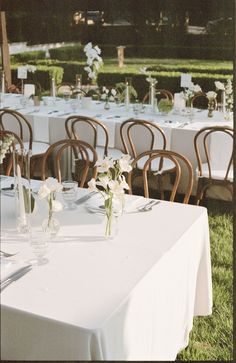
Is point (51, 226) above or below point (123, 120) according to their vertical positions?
below

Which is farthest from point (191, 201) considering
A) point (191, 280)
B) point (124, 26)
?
point (124, 26)

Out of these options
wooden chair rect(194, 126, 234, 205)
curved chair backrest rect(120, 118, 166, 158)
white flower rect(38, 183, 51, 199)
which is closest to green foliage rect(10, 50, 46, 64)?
curved chair backrest rect(120, 118, 166, 158)

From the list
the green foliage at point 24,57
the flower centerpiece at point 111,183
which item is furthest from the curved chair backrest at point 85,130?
the green foliage at point 24,57

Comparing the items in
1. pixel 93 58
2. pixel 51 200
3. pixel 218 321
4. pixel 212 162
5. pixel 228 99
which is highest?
pixel 93 58

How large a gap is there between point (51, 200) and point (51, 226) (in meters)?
0.12

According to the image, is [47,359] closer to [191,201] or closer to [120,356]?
[120,356]

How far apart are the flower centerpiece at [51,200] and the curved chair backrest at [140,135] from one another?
6.52 feet

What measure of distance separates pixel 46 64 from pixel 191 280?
427 inches

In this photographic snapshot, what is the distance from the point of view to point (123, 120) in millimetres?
4641

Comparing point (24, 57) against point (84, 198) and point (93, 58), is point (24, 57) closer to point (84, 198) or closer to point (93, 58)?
point (93, 58)

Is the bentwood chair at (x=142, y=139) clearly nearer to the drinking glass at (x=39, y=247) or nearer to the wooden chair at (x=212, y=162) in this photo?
the wooden chair at (x=212, y=162)

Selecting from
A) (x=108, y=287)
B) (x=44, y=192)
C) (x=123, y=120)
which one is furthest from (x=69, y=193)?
(x=123, y=120)

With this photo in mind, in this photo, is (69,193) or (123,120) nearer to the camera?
(69,193)

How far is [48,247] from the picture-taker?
2.14 metres
